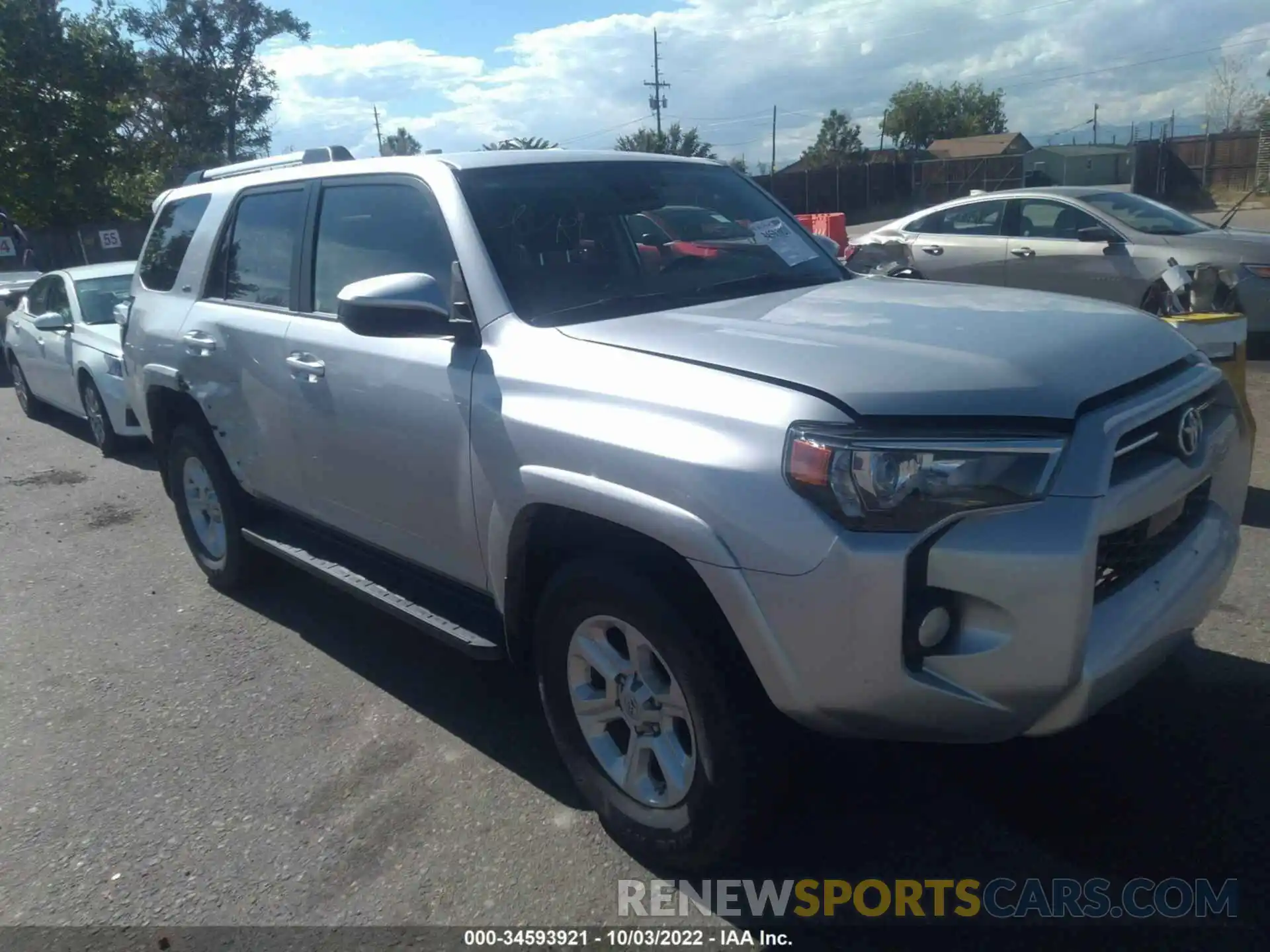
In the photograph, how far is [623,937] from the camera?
2732 mm

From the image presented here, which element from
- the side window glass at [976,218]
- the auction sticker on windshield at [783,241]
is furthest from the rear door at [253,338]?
the side window glass at [976,218]

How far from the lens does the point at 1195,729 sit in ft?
11.1

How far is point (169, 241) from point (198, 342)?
101 centimetres

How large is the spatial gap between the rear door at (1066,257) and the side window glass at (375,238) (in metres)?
6.82

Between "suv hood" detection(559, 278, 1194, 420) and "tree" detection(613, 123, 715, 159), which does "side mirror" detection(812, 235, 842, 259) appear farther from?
"tree" detection(613, 123, 715, 159)

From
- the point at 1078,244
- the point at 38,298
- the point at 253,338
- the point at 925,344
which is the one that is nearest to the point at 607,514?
the point at 925,344

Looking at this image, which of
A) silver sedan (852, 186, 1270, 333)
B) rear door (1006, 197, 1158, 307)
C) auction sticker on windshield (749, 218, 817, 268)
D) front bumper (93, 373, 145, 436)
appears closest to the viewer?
auction sticker on windshield (749, 218, 817, 268)

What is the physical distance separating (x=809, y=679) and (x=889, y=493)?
0.46 m

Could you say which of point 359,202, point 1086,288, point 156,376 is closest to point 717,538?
point 359,202

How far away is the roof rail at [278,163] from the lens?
4.60m

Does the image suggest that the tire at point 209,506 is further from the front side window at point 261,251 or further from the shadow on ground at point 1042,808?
the shadow on ground at point 1042,808

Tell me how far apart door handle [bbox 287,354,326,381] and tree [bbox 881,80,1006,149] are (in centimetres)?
8661

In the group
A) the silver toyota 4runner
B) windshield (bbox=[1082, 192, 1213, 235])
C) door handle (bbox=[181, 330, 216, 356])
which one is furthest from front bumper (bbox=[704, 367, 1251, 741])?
windshield (bbox=[1082, 192, 1213, 235])

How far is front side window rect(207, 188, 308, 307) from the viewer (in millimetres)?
4285
